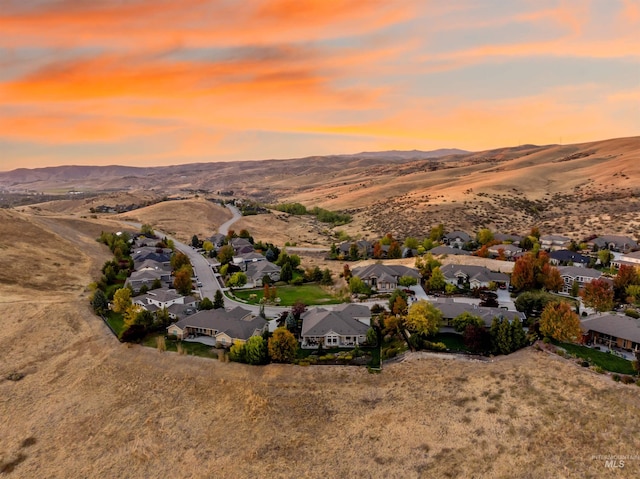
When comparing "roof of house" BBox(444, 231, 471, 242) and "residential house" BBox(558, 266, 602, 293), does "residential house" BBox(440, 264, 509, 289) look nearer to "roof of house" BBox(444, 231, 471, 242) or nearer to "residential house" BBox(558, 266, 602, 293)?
"residential house" BBox(558, 266, 602, 293)

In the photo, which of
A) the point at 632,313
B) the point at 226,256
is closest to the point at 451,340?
the point at 632,313

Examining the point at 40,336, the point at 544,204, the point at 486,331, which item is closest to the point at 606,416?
the point at 486,331

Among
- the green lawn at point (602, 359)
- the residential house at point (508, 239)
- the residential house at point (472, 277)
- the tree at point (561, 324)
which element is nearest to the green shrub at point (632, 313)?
the tree at point (561, 324)

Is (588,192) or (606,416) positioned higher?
(588,192)

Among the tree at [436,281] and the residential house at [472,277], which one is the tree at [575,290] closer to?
the residential house at [472,277]

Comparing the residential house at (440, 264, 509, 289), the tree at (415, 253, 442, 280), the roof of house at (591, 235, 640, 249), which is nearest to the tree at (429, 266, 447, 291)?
the residential house at (440, 264, 509, 289)

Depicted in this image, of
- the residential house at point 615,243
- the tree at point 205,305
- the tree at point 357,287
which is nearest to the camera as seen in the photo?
the tree at point 205,305

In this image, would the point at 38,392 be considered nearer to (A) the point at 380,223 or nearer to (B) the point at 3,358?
(B) the point at 3,358
